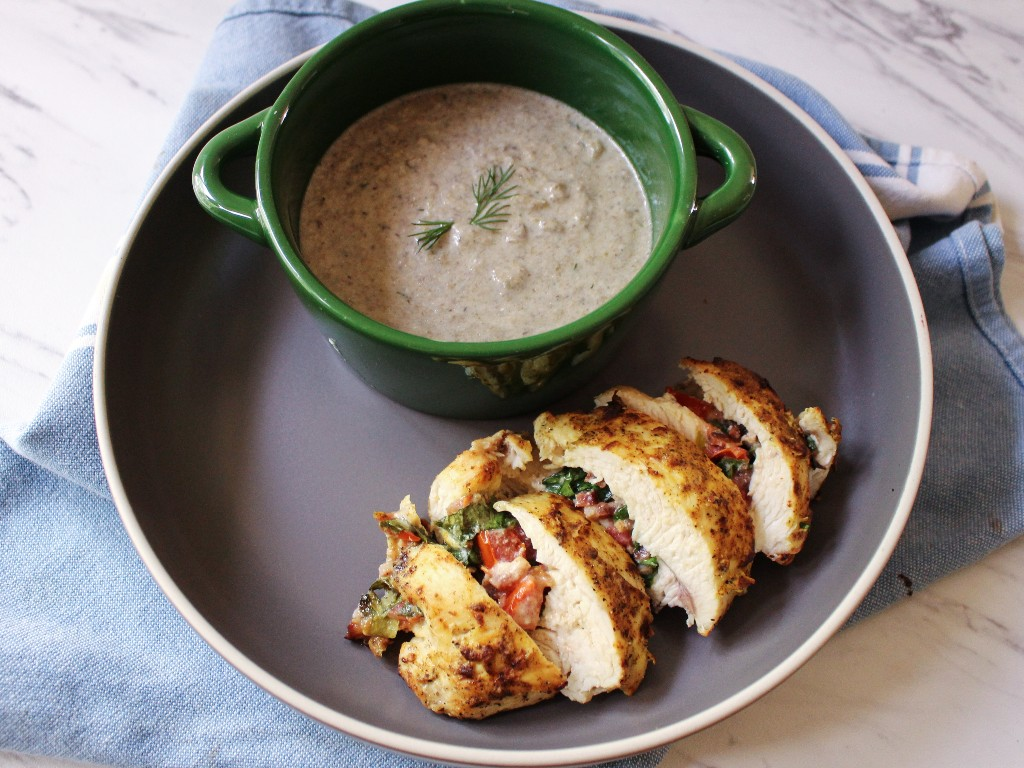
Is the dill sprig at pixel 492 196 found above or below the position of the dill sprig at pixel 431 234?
above

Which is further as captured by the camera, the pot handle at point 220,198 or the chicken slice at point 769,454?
the chicken slice at point 769,454

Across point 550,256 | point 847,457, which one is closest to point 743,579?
point 847,457

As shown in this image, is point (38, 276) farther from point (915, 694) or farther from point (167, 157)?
point (915, 694)

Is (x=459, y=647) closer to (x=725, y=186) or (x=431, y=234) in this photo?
(x=431, y=234)

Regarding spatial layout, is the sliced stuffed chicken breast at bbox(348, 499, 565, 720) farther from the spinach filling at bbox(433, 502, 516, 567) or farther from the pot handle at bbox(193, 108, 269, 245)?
the pot handle at bbox(193, 108, 269, 245)

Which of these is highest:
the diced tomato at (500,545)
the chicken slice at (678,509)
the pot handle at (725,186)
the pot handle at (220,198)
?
the pot handle at (725,186)

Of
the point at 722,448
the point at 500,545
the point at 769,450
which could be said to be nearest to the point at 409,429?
the point at 500,545

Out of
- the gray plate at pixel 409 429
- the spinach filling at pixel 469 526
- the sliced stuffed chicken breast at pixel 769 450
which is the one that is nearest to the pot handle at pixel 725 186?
the sliced stuffed chicken breast at pixel 769 450

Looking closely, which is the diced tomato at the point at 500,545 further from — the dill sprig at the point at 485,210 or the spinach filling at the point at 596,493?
the dill sprig at the point at 485,210
